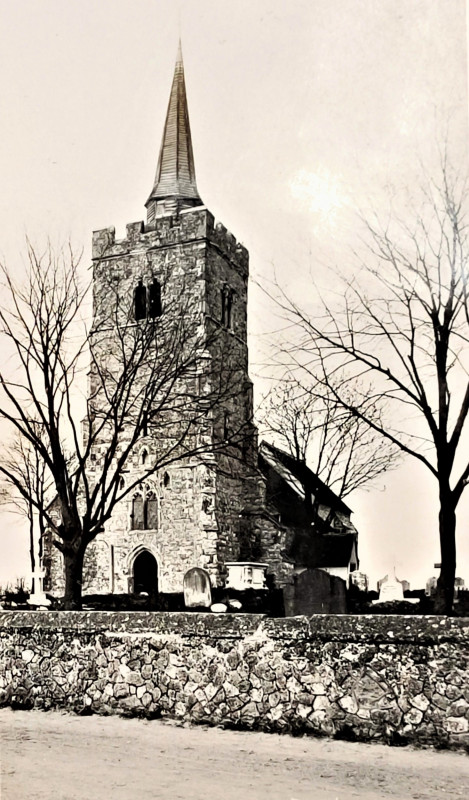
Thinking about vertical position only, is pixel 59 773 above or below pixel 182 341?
below

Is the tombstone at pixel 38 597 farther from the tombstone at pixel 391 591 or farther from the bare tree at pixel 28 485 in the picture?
the tombstone at pixel 391 591

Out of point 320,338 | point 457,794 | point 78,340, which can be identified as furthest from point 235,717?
point 78,340

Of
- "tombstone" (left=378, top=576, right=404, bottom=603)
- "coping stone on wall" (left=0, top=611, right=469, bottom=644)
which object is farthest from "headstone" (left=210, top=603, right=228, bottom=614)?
"tombstone" (left=378, top=576, right=404, bottom=603)

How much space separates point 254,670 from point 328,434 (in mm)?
1174

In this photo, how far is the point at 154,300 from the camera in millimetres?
4629

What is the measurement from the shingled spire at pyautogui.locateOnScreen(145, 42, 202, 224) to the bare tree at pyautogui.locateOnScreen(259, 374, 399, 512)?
3.61 ft

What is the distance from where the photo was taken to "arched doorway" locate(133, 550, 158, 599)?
468 cm

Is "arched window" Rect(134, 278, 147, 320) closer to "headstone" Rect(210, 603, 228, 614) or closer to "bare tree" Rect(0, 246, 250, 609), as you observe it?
"bare tree" Rect(0, 246, 250, 609)

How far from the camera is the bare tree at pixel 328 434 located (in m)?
3.53

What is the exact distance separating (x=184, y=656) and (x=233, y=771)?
1.13 metres

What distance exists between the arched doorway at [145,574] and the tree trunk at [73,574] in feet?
1.36

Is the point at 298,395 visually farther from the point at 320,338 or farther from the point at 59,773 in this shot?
the point at 59,773

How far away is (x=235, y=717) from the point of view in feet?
12.5

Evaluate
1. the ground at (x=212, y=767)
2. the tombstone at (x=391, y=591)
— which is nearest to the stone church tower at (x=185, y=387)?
the tombstone at (x=391, y=591)
